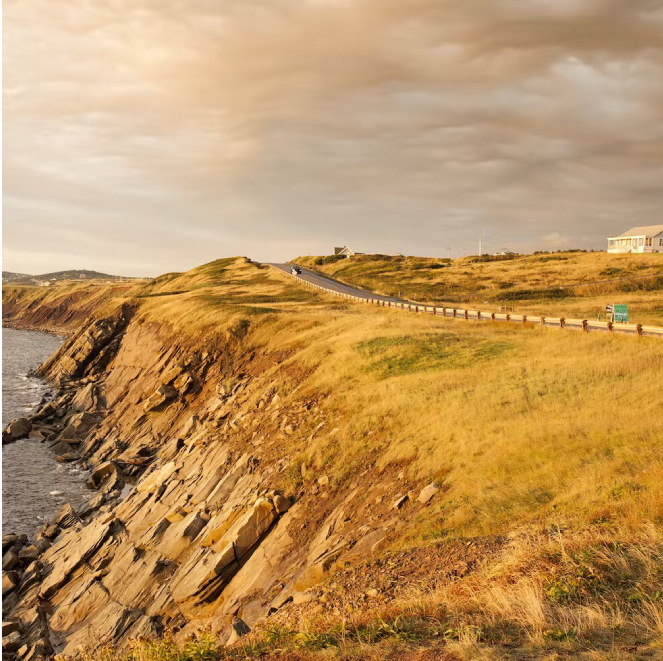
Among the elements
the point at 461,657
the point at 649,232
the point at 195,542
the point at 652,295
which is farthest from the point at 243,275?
the point at 461,657

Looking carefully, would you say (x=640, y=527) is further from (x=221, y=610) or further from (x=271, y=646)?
(x=221, y=610)

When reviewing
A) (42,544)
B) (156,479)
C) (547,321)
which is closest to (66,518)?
(42,544)

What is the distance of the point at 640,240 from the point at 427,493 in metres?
101

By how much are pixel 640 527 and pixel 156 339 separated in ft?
162

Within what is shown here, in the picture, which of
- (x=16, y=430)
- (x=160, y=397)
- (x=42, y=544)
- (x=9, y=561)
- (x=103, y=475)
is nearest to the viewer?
(x=9, y=561)

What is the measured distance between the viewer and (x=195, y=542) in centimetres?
2131

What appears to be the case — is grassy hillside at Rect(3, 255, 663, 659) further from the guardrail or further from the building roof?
the building roof

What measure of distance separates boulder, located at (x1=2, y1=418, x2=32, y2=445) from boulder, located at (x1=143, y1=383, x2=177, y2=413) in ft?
40.0

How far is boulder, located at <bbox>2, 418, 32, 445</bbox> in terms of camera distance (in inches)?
1662

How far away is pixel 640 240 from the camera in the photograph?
95250mm

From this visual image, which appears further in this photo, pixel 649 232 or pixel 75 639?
pixel 649 232

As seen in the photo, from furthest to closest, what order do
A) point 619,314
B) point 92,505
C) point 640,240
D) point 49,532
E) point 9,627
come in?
point 640,240 < point 619,314 < point 92,505 < point 49,532 < point 9,627

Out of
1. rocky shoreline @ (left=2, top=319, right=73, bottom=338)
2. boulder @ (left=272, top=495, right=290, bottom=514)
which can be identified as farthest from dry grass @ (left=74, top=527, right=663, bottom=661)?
rocky shoreline @ (left=2, top=319, right=73, bottom=338)

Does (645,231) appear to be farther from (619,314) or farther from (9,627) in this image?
(9,627)
